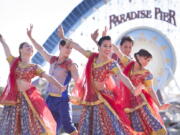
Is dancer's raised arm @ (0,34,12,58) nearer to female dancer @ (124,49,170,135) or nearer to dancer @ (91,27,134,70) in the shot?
dancer @ (91,27,134,70)

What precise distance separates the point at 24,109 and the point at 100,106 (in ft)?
2.91

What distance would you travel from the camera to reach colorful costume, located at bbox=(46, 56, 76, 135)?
6.54 m

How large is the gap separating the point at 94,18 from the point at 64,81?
1322cm

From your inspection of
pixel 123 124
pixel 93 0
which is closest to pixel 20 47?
pixel 123 124

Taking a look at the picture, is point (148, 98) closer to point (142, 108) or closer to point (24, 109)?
point (142, 108)

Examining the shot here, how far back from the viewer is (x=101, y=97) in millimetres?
5820

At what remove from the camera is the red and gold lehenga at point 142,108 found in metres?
6.36

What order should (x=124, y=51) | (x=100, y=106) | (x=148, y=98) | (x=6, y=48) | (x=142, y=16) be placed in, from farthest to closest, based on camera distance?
(x=142, y=16) → (x=124, y=51) → (x=148, y=98) → (x=6, y=48) → (x=100, y=106)

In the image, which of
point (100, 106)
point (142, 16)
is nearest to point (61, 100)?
point (100, 106)

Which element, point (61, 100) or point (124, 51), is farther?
point (124, 51)

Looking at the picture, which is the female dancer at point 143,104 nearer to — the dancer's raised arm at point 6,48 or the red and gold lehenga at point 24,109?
the red and gold lehenga at point 24,109

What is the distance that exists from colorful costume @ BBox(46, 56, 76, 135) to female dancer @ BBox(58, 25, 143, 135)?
64 cm

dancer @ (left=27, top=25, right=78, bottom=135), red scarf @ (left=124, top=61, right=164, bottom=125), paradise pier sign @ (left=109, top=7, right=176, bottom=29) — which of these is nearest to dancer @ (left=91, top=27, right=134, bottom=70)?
red scarf @ (left=124, top=61, right=164, bottom=125)

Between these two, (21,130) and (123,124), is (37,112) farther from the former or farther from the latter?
(123,124)
